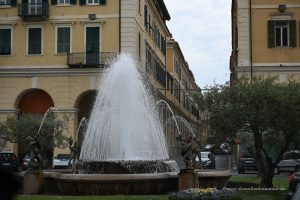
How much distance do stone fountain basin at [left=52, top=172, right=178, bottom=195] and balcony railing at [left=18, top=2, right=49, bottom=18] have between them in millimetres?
27322

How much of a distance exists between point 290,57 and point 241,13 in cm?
472

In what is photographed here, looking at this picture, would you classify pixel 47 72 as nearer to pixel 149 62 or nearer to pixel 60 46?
pixel 60 46

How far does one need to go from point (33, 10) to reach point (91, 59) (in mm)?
5805

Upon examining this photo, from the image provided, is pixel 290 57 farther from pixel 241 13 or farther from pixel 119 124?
pixel 119 124

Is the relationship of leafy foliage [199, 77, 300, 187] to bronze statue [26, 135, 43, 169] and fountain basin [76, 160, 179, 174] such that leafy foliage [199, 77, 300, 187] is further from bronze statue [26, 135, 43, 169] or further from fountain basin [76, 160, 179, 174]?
bronze statue [26, 135, 43, 169]

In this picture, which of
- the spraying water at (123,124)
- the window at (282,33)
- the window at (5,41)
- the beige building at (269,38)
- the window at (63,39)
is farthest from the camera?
the window at (5,41)

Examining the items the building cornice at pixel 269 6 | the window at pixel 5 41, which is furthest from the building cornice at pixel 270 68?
the window at pixel 5 41

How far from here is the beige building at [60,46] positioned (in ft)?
137

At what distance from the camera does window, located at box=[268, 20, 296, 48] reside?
133 ft

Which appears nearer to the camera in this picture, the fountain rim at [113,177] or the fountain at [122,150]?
the fountain rim at [113,177]

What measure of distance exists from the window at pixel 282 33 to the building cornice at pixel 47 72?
12.3 meters

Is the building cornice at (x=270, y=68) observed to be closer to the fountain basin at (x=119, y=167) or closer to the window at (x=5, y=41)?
the window at (x=5, y=41)

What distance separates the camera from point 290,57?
1604 inches

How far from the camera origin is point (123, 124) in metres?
20.6
